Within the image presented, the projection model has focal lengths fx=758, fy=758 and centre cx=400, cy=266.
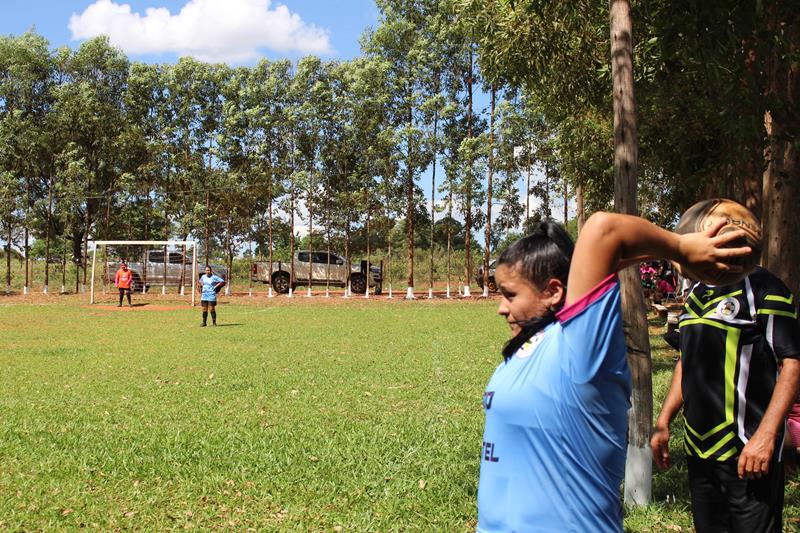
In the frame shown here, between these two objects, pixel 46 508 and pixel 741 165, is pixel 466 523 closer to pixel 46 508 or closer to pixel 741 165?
pixel 46 508

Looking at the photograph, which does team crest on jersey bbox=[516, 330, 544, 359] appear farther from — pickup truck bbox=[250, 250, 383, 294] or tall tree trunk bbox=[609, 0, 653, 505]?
pickup truck bbox=[250, 250, 383, 294]

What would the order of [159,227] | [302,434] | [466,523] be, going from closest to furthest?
[466,523] → [302,434] → [159,227]

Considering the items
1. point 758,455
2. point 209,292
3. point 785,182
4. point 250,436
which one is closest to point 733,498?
point 758,455

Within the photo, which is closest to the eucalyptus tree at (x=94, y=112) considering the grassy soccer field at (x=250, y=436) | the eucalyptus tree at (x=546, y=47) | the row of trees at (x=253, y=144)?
the row of trees at (x=253, y=144)

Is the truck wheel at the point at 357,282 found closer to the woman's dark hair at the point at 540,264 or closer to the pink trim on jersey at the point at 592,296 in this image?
the woman's dark hair at the point at 540,264

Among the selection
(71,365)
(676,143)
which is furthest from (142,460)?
(676,143)

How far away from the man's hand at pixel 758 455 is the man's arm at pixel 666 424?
0.45 m

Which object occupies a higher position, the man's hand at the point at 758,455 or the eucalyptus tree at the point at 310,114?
the eucalyptus tree at the point at 310,114

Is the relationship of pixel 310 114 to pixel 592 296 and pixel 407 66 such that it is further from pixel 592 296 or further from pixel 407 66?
pixel 592 296

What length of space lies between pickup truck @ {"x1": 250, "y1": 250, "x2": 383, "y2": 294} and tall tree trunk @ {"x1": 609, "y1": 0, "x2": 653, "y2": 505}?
36.6 m

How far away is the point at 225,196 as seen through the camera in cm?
4272

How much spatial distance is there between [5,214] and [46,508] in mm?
39773

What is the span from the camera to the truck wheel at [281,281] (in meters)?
42.7

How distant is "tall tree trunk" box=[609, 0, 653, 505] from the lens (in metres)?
5.28
